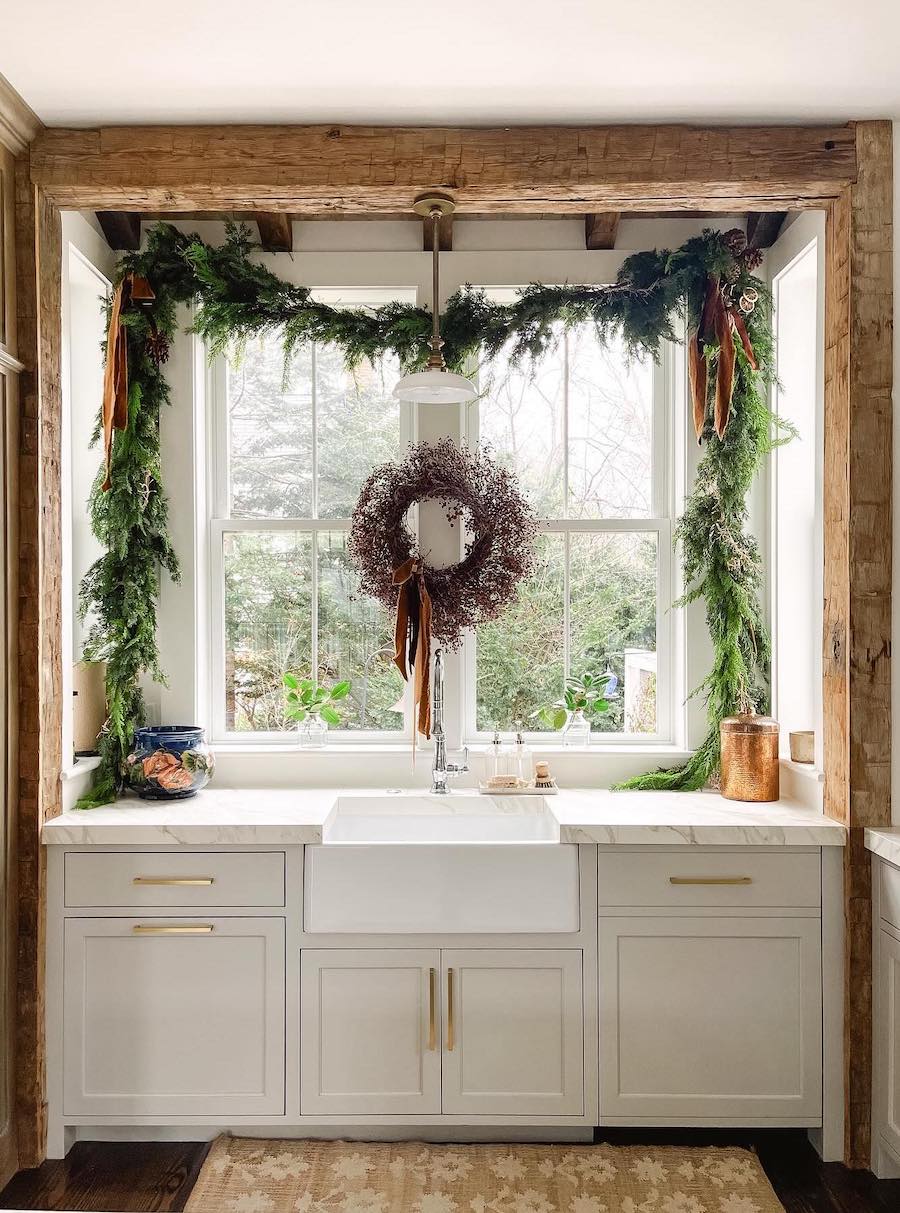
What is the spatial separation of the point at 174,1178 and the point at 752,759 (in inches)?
78.7

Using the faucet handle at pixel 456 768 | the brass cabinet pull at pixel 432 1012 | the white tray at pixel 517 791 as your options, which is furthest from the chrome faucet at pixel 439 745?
the brass cabinet pull at pixel 432 1012

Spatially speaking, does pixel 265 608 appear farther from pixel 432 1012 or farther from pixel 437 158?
pixel 437 158

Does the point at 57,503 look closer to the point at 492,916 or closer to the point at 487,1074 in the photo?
the point at 492,916

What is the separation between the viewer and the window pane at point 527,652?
3.23 meters

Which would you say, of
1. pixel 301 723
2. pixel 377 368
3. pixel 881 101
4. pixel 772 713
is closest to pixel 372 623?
pixel 301 723

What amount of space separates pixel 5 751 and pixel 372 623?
127 centimetres

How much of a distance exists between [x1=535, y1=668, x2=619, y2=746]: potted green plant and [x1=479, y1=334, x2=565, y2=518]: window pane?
0.60 metres

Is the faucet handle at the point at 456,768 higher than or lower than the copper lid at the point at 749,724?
lower

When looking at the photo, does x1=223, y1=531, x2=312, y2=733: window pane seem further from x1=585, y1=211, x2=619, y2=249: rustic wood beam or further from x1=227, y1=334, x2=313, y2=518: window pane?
x1=585, y1=211, x2=619, y2=249: rustic wood beam

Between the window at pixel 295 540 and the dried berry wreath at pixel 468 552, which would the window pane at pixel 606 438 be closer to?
the dried berry wreath at pixel 468 552

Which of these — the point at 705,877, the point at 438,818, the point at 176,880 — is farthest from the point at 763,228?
the point at 176,880

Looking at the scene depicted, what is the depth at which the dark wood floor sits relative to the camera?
7.55 feet

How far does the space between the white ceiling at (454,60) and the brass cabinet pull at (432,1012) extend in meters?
2.33

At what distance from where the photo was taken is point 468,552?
3043 millimetres
